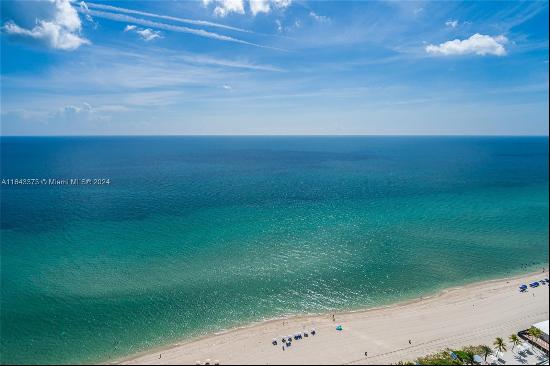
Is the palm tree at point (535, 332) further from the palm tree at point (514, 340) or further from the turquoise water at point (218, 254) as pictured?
the turquoise water at point (218, 254)

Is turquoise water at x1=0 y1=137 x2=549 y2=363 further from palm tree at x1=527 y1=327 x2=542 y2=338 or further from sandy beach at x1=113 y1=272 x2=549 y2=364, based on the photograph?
palm tree at x1=527 y1=327 x2=542 y2=338

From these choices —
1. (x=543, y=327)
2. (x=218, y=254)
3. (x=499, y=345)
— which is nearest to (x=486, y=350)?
(x=499, y=345)

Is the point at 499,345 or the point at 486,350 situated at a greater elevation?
the point at 499,345

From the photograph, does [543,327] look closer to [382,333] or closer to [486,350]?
[486,350]

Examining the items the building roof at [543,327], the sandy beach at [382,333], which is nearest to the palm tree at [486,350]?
the sandy beach at [382,333]

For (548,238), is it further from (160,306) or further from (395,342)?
(160,306)

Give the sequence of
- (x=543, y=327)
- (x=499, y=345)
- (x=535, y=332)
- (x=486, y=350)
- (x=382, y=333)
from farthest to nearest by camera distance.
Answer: (x=382, y=333) < (x=543, y=327) < (x=535, y=332) < (x=486, y=350) < (x=499, y=345)
